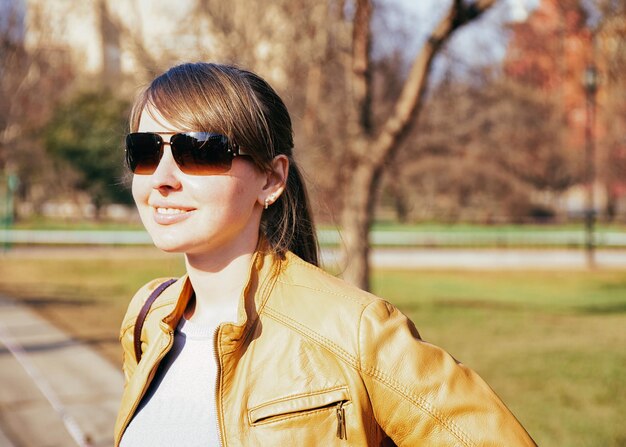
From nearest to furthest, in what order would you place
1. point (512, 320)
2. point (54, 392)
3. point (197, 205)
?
point (197, 205) → point (54, 392) → point (512, 320)

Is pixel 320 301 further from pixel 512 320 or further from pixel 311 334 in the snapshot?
pixel 512 320

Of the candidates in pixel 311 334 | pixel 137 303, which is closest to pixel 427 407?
pixel 311 334

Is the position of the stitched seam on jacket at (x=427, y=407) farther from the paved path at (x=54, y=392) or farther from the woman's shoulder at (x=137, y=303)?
the paved path at (x=54, y=392)

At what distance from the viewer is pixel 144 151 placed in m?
1.71

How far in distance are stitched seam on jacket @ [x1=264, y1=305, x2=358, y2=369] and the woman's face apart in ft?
0.64

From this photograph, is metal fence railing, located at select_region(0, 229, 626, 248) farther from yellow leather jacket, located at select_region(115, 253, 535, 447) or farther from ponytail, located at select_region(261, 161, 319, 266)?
yellow leather jacket, located at select_region(115, 253, 535, 447)

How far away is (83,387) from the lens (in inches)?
249

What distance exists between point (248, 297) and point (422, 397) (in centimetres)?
43

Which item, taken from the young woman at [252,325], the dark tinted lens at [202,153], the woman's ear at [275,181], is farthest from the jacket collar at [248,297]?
the dark tinted lens at [202,153]

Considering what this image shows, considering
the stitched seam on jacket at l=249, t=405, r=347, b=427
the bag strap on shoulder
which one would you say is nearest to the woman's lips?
the bag strap on shoulder

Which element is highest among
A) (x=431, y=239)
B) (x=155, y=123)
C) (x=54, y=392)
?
(x=155, y=123)

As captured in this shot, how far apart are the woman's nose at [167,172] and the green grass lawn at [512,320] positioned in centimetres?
74

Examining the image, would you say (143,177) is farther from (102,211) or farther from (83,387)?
(102,211)

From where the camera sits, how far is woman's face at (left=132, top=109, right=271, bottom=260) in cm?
164
